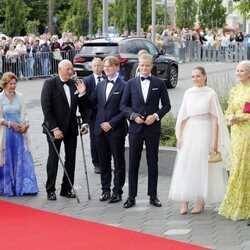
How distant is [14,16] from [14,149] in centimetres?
4601

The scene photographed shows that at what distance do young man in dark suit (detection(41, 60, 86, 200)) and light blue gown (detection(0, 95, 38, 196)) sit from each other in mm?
424

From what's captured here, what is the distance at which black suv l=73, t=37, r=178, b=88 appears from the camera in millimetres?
25720

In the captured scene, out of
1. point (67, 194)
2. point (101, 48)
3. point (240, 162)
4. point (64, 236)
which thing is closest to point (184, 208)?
point (240, 162)

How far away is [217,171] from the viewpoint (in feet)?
33.2

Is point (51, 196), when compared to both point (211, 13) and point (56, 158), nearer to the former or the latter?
point (56, 158)

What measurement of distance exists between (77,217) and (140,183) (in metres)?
2.23

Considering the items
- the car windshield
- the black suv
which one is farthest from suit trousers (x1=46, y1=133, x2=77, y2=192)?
the car windshield

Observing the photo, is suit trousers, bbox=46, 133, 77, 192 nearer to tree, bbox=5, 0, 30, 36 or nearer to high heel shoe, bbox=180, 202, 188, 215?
high heel shoe, bbox=180, 202, 188, 215

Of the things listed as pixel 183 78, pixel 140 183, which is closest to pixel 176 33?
pixel 183 78

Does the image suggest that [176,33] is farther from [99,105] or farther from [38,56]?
[99,105]

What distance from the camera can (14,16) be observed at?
5659cm

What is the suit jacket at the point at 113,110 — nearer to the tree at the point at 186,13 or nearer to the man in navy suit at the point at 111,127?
the man in navy suit at the point at 111,127

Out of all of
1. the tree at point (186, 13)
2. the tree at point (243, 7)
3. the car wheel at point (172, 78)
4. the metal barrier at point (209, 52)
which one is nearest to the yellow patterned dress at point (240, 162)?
the tree at point (243, 7)

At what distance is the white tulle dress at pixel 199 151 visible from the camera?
1002 cm
